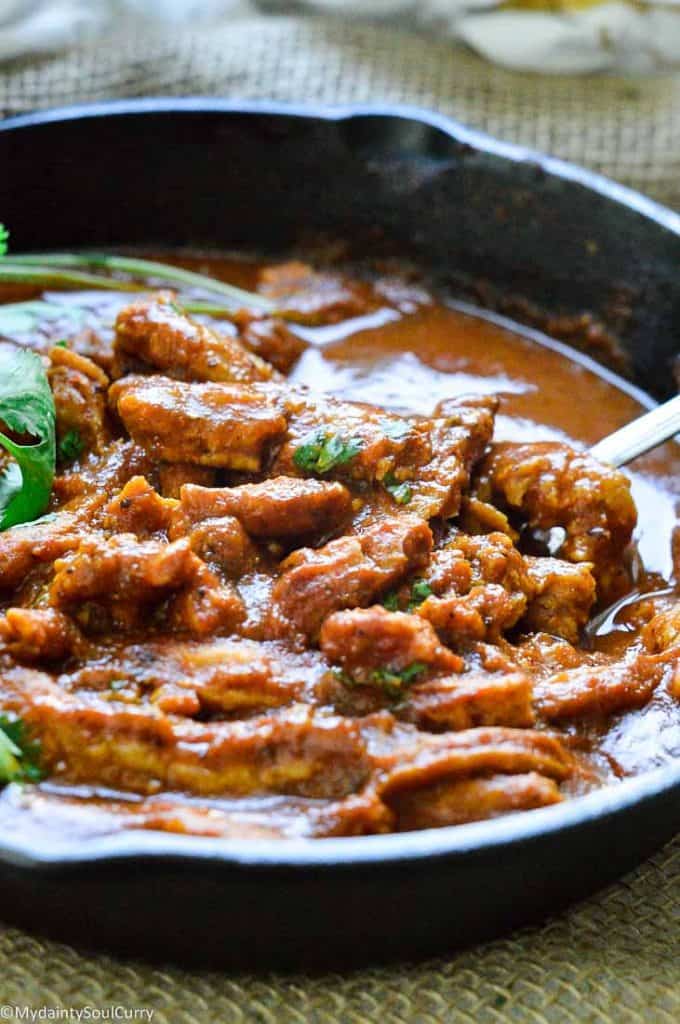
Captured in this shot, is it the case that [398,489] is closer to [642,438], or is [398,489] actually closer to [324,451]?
[324,451]

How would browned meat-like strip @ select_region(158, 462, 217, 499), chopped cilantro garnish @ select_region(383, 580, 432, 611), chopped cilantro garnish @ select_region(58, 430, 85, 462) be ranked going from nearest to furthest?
chopped cilantro garnish @ select_region(383, 580, 432, 611), browned meat-like strip @ select_region(158, 462, 217, 499), chopped cilantro garnish @ select_region(58, 430, 85, 462)

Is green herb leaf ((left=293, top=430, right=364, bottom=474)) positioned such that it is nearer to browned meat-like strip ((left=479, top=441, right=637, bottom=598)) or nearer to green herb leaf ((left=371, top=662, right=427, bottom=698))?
browned meat-like strip ((left=479, top=441, right=637, bottom=598))

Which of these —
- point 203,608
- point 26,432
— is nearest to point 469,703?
point 203,608

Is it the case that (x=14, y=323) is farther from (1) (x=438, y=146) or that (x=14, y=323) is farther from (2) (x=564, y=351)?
(2) (x=564, y=351)

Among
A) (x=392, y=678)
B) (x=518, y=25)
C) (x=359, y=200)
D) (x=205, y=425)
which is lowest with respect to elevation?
(x=392, y=678)

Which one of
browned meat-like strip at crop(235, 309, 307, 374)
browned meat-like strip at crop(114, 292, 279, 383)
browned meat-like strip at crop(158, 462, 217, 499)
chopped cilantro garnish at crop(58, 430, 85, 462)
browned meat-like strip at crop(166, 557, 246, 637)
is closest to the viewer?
browned meat-like strip at crop(166, 557, 246, 637)

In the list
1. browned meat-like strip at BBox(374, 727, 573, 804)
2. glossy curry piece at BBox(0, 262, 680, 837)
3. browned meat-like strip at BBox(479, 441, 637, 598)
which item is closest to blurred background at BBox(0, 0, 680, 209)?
glossy curry piece at BBox(0, 262, 680, 837)
